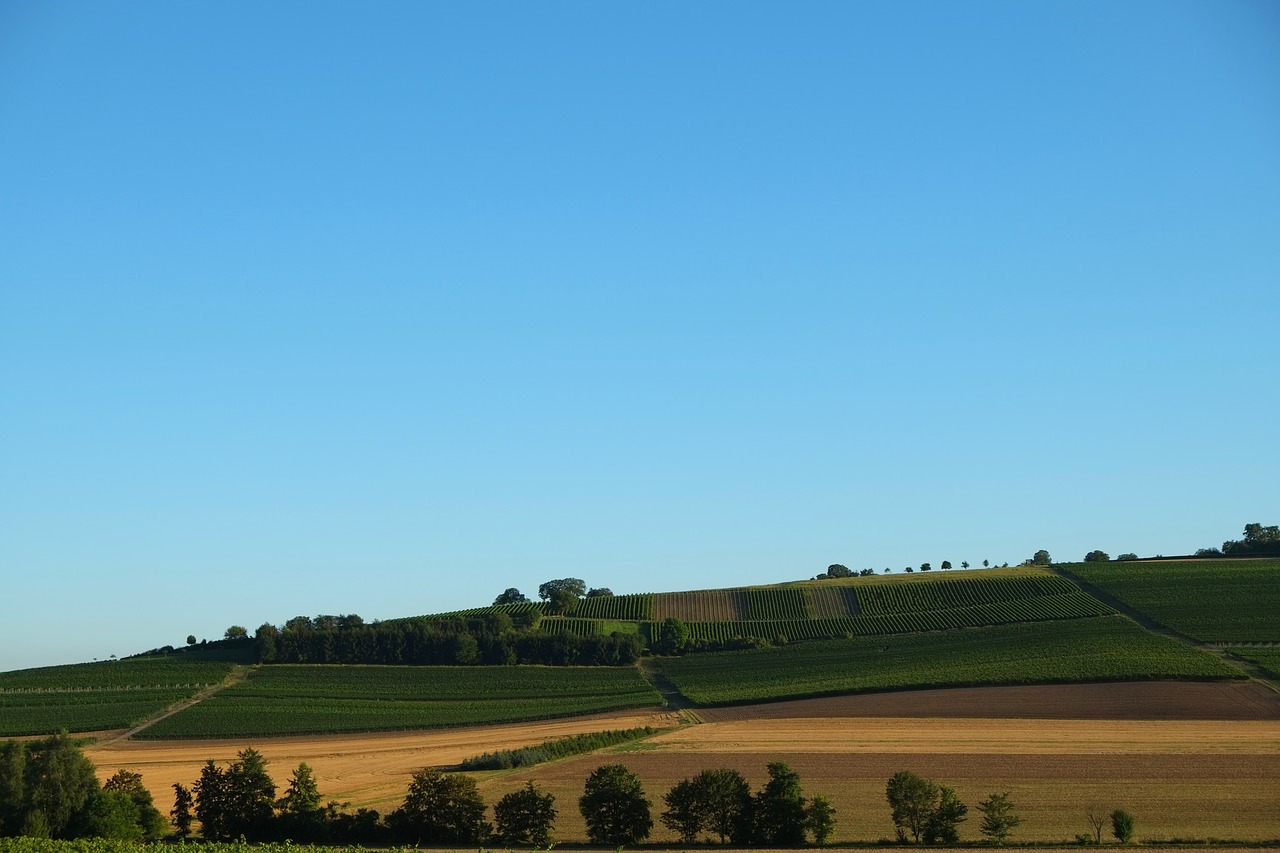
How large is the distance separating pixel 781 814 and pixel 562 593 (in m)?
112

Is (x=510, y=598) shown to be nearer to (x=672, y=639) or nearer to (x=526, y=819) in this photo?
(x=672, y=639)

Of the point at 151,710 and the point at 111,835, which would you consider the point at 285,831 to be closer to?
the point at 111,835

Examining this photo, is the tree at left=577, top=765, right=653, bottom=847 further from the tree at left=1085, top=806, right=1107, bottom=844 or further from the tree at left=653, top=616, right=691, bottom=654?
the tree at left=653, top=616, right=691, bottom=654

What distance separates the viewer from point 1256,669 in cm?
10050

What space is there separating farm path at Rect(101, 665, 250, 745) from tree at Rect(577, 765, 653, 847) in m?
62.3

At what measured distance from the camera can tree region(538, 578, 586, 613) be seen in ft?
555

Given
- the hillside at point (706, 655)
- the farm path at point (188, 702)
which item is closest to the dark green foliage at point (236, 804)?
the hillside at point (706, 655)

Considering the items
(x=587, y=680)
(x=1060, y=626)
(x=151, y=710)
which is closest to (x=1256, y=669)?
(x=1060, y=626)

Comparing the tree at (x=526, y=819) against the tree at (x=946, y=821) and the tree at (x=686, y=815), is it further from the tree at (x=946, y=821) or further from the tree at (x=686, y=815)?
the tree at (x=946, y=821)

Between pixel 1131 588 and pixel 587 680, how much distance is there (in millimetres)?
65317

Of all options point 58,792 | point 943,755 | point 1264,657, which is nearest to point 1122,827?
point 943,755

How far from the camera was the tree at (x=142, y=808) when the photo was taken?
66.2 meters

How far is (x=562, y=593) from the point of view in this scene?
562ft

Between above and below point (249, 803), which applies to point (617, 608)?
above
